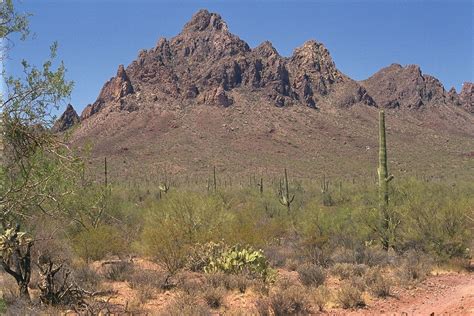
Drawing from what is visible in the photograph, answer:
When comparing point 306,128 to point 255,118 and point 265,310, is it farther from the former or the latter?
point 265,310

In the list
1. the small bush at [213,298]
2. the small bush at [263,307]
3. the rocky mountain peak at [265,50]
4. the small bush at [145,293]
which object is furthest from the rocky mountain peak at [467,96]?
the small bush at [263,307]

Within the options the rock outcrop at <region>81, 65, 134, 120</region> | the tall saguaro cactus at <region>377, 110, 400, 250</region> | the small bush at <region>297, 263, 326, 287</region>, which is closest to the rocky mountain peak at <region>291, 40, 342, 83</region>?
the rock outcrop at <region>81, 65, 134, 120</region>

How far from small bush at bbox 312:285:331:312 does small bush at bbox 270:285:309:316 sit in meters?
0.49

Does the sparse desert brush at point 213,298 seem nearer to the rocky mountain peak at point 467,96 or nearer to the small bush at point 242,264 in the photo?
the small bush at point 242,264

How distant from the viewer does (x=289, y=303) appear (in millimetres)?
10352

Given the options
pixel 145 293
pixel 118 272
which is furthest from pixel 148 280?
pixel 118 272

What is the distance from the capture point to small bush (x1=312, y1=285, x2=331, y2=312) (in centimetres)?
1116

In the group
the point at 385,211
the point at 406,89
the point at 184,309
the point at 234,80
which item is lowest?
the point at 184,309

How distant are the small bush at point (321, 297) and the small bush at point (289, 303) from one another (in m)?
0.49

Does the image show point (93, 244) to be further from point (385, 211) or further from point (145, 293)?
point (385, 211)

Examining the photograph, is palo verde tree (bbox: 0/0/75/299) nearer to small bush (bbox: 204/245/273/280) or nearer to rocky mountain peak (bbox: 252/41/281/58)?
small bush (bbox: 204/245/273/280)

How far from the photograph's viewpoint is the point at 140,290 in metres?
12.1

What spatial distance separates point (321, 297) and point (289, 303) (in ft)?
4.43

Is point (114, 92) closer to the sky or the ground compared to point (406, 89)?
closer to the ground
